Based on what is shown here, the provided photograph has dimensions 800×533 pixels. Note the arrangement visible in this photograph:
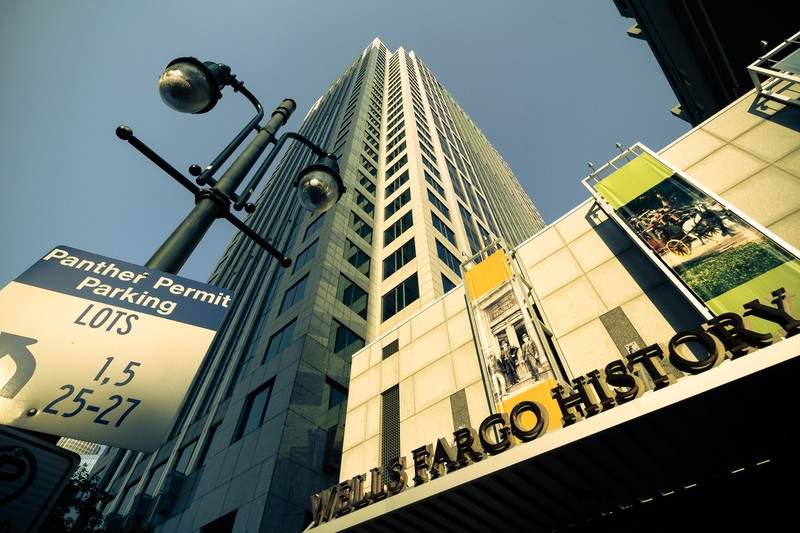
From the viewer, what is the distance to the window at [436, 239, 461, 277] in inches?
1270

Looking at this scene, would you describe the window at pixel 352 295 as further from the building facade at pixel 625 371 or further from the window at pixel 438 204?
the window at pixel 438 204

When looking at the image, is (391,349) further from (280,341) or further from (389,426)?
(280,341)

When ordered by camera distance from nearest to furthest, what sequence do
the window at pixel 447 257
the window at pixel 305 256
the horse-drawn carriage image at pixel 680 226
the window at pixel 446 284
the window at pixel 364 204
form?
the horse-drawn carriage image at pixel 680 226 → the window at pixel 446 284 → the window at pixel 305 256 → the window at pixel 447 257 → the window at pixel 364 204

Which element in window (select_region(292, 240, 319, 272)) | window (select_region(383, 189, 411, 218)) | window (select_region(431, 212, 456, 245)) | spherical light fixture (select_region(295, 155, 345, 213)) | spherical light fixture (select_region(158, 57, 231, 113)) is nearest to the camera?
spherical light fixture (select_region(158, 57, 231, 113))

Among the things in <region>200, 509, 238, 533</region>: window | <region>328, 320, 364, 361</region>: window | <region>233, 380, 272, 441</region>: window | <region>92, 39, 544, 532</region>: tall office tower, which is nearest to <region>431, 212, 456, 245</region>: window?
<region>92, 39, 544, 532</region>: tall office tower

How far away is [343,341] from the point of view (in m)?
26.1

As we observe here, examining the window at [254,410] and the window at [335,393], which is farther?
the window at [335,393]

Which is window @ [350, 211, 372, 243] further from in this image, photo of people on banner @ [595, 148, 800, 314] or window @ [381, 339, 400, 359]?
photo of people on banner @ [595, 148, 800, 314]

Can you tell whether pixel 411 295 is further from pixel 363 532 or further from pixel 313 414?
pixel 363 532

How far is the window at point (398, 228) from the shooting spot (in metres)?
35.0

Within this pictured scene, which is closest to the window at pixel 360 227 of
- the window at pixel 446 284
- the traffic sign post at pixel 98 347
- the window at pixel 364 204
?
the window at pixel 364 204

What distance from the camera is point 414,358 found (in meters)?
18.5

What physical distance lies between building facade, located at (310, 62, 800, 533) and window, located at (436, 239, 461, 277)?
13.6m

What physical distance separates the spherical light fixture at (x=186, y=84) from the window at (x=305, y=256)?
85.0 feet
